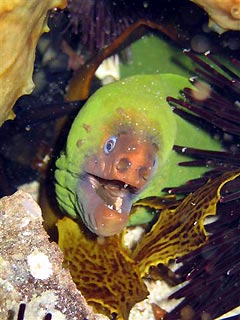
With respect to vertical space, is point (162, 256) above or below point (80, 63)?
below

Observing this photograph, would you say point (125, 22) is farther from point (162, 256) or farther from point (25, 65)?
point (162, 256)

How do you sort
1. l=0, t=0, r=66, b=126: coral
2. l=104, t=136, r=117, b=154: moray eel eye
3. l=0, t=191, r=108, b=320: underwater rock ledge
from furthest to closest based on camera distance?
l=104, t=136, r=117, b=154: moray eel eye
l=0, t=0, r=66, b=126: coral
l=0, t=191, r=108, b=320: underwater rock ledge

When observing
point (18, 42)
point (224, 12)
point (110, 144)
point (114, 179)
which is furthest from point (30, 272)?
point (224, 12)

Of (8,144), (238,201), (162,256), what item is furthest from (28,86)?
(238,201)

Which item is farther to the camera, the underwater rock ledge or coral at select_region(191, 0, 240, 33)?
coral at select_region(191, 0, 240, 33)

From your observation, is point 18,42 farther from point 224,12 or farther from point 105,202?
point 224,12

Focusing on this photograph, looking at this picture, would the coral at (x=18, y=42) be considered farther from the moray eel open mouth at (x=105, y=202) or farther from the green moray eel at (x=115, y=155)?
the moray eel open mouth at (x=105, y=202)

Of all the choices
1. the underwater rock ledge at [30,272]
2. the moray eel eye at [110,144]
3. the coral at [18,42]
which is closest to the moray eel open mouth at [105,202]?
the moray eel eye at [110,144]

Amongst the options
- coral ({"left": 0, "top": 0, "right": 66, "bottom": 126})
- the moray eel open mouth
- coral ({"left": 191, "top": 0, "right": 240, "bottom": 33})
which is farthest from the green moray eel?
coral ({"left": 191, "top": 0, "right": 240, "bottom": 33})

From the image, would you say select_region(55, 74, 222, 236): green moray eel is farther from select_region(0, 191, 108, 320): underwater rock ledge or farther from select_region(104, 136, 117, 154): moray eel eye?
select_region(0, 191, 108, 320): underwater rock ledge
